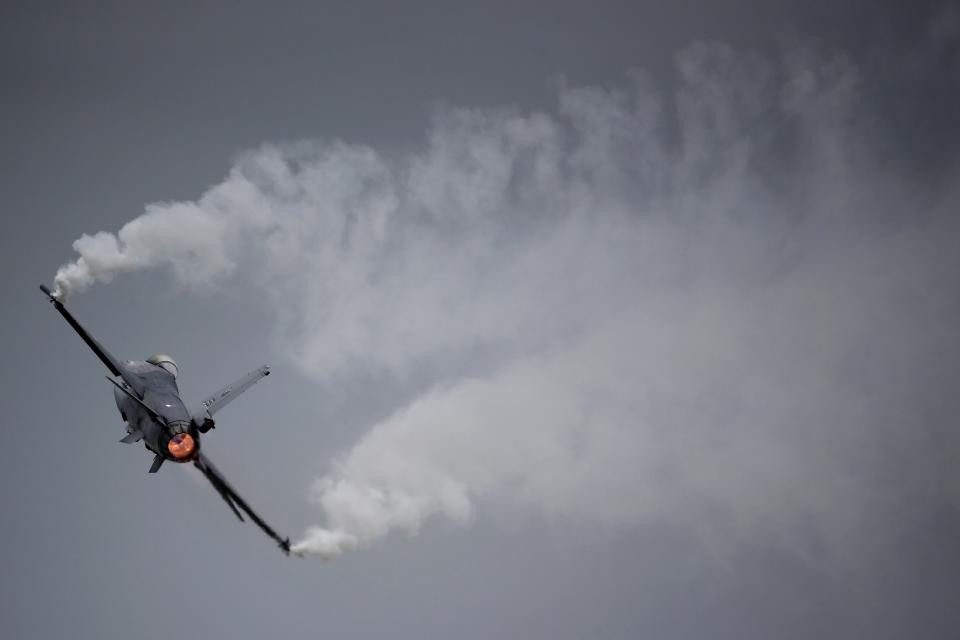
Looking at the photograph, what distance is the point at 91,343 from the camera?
6775cm

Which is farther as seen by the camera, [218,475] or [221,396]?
[221,396]

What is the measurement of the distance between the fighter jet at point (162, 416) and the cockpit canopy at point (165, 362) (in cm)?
247

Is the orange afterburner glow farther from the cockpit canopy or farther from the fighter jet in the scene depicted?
the cockpit canopy

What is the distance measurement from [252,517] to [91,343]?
2206 centimetres

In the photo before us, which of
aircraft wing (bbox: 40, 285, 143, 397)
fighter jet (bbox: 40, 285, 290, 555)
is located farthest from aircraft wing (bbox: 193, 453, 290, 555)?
aircraft wing (bbox: 40, 285, 143, 397)

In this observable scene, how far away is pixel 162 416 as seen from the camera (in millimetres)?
68062

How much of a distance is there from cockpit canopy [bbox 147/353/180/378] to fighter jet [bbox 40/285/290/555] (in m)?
2.47

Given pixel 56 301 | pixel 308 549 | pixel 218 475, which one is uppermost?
pixel 56 301

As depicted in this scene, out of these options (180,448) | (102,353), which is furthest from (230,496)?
(102,353)

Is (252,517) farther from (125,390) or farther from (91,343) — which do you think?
(91,343)

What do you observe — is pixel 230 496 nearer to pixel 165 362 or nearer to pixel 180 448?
pixel 180 448

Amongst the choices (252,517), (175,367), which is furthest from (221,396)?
(252,517)

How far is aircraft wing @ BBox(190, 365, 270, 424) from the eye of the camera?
71.8 m

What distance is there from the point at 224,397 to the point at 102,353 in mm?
12701
